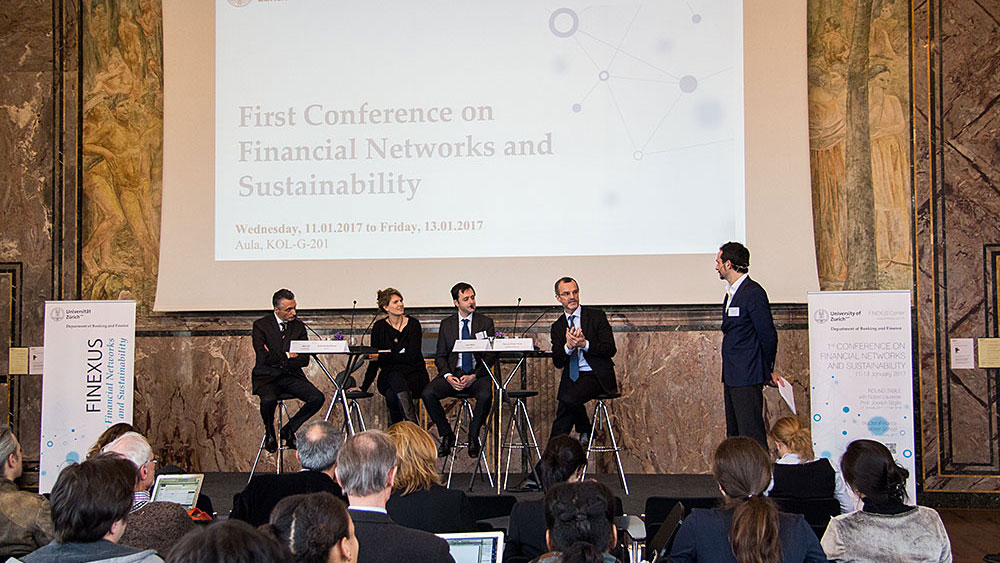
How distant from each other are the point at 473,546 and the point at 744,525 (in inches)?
28.0

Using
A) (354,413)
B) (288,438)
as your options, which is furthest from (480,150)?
(288,438)

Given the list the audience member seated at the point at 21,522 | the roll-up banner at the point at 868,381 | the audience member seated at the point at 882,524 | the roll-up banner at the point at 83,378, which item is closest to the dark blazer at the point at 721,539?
the audience member seated at the point at 882,524

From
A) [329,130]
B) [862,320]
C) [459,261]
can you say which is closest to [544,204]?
[459,261]

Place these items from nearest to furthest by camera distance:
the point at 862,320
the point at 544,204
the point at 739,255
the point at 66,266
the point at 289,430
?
1. the point at 739,255
2. the point at 862,320
3. the point at 289,430
4. the point at 544,204
5. the point at 66,266

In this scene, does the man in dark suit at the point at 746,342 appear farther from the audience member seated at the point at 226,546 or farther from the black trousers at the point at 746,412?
the audience member seated at the point at 226,546

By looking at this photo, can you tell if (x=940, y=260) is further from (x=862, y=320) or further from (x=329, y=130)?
(x=329, y=130)

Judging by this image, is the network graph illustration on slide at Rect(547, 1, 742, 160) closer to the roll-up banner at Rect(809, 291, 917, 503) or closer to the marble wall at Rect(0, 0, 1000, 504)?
the marble wall at Rect(0, 0, 1000, 504)

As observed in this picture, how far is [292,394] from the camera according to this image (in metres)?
6.59

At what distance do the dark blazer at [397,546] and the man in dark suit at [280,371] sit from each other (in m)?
4.35

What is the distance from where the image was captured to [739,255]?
5.23 m

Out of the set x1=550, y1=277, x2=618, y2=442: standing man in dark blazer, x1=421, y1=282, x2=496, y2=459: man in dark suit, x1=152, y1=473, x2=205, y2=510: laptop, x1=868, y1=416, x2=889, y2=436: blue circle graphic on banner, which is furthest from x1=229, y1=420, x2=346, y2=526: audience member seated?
x1=868, y1=416, x2=889, y2=436: blue circle graphic on banner

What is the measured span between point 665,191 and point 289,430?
3179 mm

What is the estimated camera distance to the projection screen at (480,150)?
22.3ft

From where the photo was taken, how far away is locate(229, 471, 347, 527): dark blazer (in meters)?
3.26
